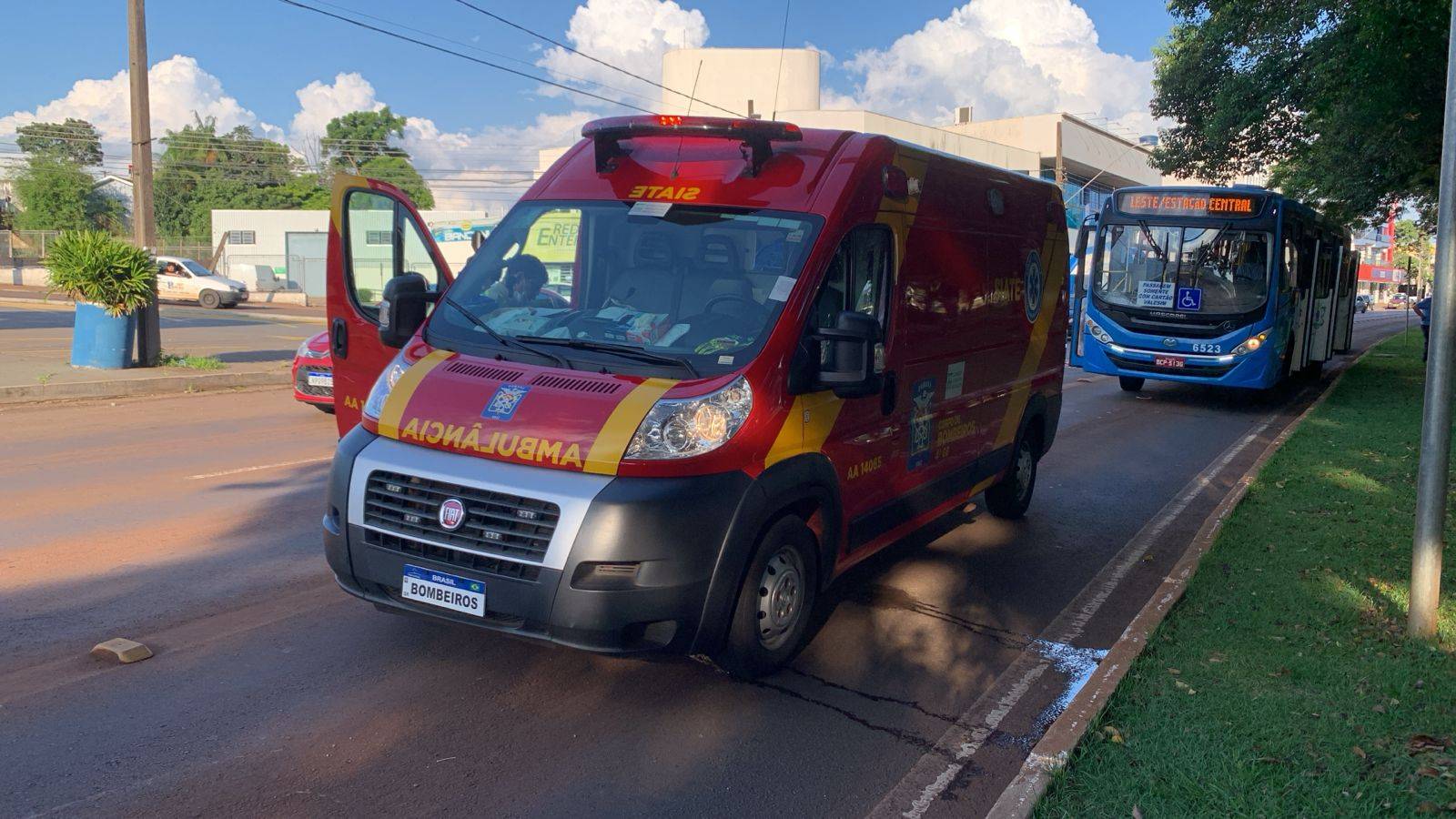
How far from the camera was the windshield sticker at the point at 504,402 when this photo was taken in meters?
4.48

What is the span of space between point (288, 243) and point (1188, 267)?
39769 millimetres

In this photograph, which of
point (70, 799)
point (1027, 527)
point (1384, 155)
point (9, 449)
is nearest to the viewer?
point (70, 799)

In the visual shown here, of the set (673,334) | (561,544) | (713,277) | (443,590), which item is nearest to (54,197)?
(713,277)

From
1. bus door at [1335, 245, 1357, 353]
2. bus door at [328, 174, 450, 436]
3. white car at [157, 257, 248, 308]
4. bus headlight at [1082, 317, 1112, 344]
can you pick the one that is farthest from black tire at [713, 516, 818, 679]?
white car at [157, 257, 248, 308]

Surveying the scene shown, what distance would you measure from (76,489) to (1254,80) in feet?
63.6

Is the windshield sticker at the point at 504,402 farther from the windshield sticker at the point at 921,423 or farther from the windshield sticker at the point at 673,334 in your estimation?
the windshield sticker at the point at 921,423

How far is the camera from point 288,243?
153 feet

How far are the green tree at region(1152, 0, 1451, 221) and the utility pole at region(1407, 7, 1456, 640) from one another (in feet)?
17.2

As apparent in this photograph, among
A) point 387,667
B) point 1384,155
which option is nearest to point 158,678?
point 387,667

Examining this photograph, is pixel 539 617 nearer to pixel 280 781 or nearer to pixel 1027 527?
pixel 280 781

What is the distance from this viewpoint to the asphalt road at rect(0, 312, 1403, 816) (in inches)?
155

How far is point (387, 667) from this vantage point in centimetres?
497

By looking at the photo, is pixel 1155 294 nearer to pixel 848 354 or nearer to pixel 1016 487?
pixel 1016 487

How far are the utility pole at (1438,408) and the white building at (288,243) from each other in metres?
39.3
